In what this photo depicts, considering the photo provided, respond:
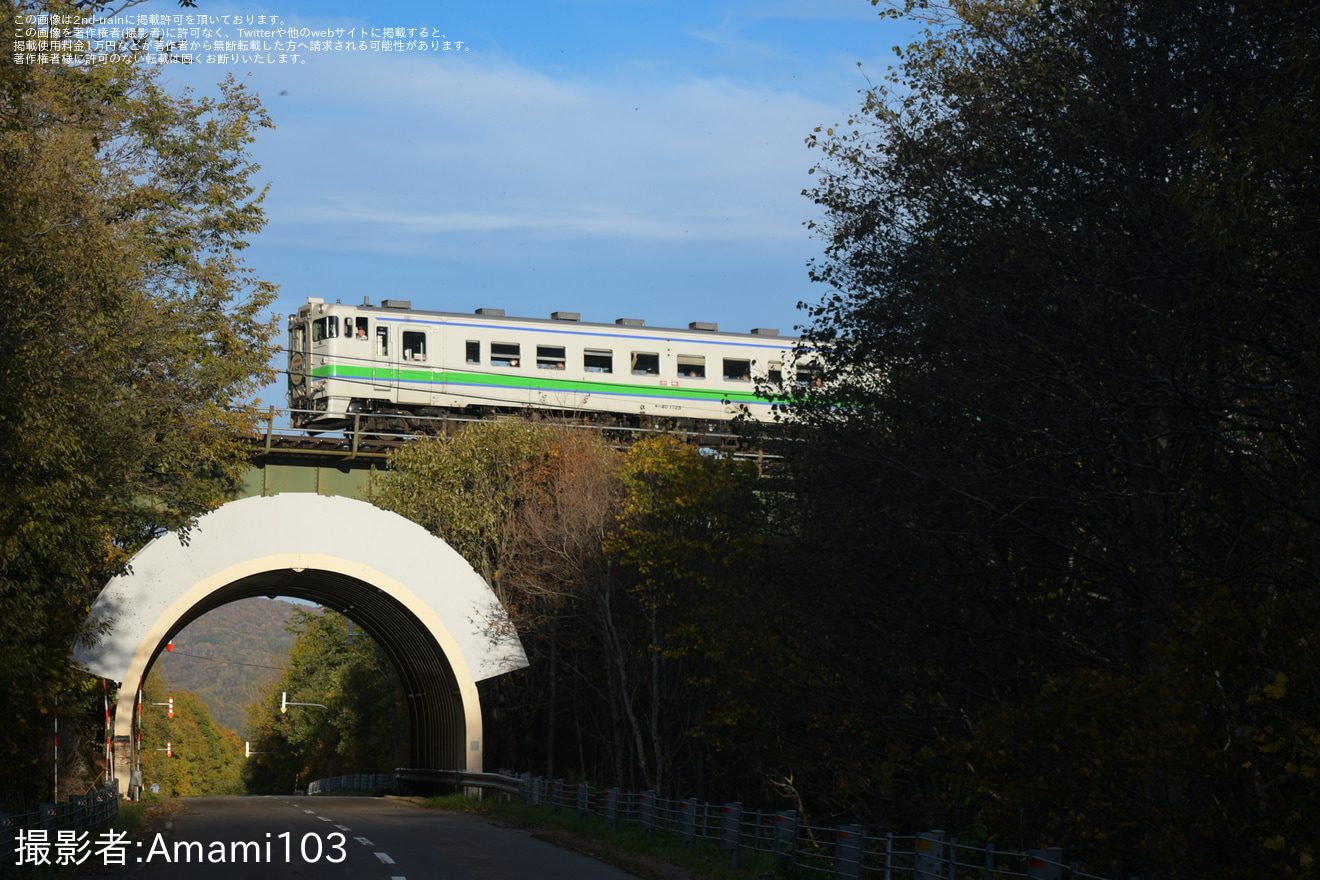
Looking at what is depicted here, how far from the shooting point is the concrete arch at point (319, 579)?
29062 mm

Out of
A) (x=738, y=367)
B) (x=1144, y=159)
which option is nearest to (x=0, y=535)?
(x=1144, y=159)

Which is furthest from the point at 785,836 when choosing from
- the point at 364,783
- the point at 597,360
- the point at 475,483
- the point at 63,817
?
the point at 364,783

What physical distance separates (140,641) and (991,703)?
62.8ft

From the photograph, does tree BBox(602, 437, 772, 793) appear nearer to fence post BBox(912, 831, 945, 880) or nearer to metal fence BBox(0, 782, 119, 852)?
fence post BBox(912, 831, 945, 880)

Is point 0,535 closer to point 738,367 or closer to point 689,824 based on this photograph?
point 689,824

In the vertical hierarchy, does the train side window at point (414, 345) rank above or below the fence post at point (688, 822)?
above

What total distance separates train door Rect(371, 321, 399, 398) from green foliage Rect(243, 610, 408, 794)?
58.4 ft

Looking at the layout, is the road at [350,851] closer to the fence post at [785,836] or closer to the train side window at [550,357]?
the fence post at [785,836]

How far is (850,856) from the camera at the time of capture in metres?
13.8

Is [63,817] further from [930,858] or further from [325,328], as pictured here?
[325,328]

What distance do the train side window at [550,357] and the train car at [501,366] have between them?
1.3 inches

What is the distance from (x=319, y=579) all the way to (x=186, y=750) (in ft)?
320

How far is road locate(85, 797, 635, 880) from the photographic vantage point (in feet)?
49.3

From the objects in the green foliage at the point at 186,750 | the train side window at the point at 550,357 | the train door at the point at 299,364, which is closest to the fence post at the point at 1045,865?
the train side window at the point at 550,357
